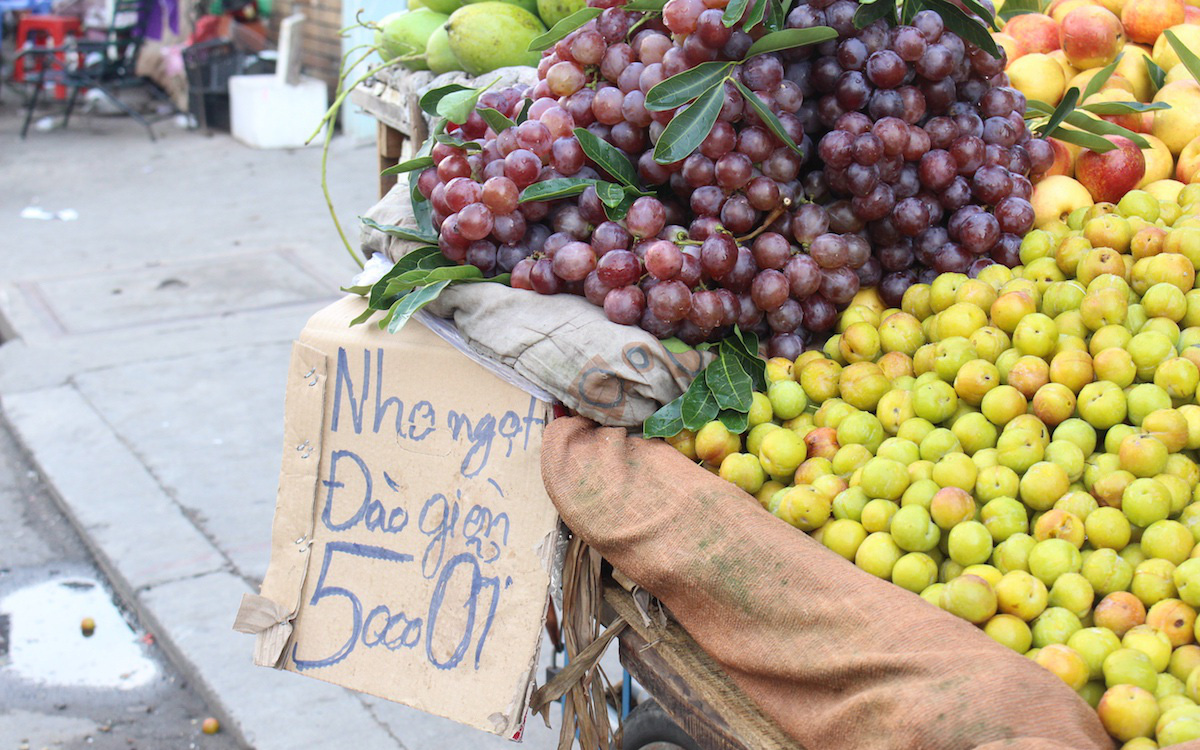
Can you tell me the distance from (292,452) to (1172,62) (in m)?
1.83

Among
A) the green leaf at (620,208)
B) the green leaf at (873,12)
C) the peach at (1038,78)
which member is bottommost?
the green leaf at (620,208)

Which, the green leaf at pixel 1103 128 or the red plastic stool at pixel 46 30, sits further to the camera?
the red plastic stool at pixel 46 30

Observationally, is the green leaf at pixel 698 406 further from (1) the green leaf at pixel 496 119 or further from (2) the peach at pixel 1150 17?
(2) the peach at pixel 1150 17

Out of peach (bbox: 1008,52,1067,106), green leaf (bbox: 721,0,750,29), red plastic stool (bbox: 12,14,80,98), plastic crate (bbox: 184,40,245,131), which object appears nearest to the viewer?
green leaf (bbox: 721,0,750,29)

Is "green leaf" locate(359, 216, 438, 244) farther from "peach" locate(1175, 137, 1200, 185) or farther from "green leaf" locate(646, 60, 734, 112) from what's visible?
"peach" locate(1175, 137, 1200, 185)

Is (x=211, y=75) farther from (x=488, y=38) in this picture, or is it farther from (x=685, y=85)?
(x=685, y=85)

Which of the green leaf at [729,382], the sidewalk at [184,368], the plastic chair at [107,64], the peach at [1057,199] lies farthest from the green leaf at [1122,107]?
the plastic chair at [107,64]

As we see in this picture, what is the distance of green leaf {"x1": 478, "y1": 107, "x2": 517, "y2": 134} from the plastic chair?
282 inches

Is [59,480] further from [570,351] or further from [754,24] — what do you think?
[754,24]

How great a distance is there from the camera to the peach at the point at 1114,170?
1785 millimetres

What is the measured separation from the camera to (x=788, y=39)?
4.92ft

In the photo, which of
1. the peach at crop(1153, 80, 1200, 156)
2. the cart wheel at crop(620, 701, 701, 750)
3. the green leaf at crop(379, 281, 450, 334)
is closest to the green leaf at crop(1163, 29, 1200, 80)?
the peach at crop(1153, 80, 1200, 156)

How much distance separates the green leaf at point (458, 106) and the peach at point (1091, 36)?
1.20 metres

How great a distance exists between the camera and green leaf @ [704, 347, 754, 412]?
1483 mm
